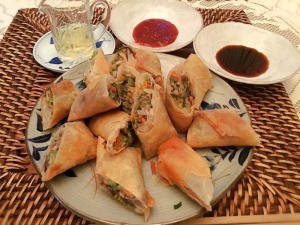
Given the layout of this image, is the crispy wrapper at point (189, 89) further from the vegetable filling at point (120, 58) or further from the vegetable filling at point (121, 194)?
the vegetable filling at point (121, 194)

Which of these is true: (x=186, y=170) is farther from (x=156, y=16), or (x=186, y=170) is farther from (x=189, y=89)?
(x=156, y=16)

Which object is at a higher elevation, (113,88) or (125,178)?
(113,88)

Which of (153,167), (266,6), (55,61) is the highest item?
(55,61)

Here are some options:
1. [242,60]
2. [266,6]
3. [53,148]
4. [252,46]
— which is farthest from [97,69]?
[266,6]

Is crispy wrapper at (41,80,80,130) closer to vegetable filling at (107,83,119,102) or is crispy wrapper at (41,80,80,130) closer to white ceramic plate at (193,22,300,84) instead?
vegetable filling at (107,83,119,102)

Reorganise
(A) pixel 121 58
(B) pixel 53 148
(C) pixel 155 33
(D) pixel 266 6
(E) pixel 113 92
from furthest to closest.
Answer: (D) pixel 266 6, (C) pixel 155 33, (A) pixel 121 58, (E) pixel 113 92, (B) pixel 53 148

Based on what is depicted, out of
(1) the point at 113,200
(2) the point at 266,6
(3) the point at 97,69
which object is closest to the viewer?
(1) the point at 113,200

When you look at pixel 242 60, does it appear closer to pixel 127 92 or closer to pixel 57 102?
pixel 127 92

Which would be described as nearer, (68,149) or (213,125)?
(68,149)
